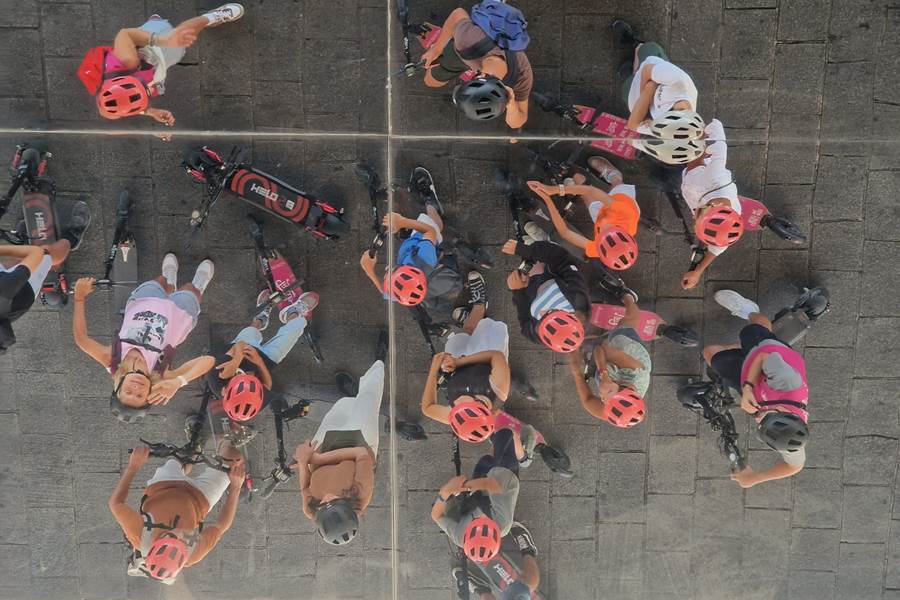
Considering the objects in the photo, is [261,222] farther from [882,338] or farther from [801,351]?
[882,338]

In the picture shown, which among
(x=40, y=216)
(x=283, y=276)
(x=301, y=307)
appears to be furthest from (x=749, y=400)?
(x=40, y=216)

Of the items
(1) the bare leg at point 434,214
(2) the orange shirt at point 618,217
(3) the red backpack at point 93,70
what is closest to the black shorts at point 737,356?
(2) the orange shirt at point 618,217

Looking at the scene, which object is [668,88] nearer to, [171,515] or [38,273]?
[171,515]

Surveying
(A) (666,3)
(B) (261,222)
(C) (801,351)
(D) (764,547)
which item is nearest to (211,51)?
(B) (261,222)

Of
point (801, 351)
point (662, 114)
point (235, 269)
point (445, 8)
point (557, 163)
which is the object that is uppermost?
point (445, 8)

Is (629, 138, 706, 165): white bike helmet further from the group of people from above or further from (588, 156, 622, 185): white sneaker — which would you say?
(588, 156, 622, 185): white sneaker
